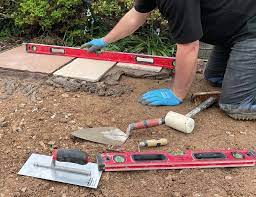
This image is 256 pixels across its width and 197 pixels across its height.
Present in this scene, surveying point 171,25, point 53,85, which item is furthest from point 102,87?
point 171,25

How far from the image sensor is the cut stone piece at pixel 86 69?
363 cm

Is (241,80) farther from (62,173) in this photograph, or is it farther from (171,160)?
(62,173)

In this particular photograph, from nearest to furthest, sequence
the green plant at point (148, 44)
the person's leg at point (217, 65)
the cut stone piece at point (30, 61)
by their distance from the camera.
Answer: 1. the person's leg at point (217, 65)
2. the cut stone piece at point (30, 61)
3. the green plant at point (148, 44)

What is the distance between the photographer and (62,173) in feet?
7.47

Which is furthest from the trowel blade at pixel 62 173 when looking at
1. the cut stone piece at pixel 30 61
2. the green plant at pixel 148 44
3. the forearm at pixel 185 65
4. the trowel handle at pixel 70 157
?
→ the green plant at pixel 148 44

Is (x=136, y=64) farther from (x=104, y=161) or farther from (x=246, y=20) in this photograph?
(x=104, y=161)

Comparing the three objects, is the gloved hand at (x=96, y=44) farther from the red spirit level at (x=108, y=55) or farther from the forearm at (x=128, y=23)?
the red spirit level at (x=108, y=55)

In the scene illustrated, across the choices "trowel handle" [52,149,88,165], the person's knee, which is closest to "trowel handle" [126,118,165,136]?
"trowel handle" [52,149,88,165]

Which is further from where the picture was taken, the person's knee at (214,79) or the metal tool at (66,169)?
the person's knee at (214,79)

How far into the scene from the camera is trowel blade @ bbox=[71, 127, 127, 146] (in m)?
2.66

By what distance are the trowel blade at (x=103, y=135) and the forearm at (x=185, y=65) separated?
28.4 inches

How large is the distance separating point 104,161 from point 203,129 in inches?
36.6

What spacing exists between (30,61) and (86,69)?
63 centimetres

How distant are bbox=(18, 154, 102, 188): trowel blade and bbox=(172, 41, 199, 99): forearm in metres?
1.14
